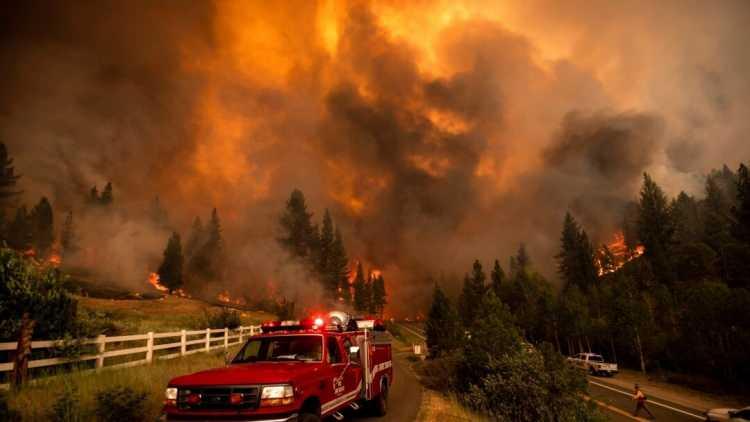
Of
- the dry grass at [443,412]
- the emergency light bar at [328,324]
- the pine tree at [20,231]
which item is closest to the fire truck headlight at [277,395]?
the emergency light bar at [328,324]

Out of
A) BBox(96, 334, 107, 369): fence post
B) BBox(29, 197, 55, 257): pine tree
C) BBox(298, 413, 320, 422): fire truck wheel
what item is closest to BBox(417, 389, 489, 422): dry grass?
BBox(298, 413, 320, 422): fire truck wheel

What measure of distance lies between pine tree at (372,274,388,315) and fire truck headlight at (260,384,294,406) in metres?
122

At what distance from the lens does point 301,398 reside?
20.1ft

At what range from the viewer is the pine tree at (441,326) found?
3719 cm

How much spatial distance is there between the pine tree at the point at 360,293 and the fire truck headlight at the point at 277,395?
112209mm

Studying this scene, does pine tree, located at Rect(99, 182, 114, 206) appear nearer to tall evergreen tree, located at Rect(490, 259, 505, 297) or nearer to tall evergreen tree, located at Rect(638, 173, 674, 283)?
tall evergreen tree, located at Rect(490, 259, 505, 297)

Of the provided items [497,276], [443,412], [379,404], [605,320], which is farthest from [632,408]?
[497,276]

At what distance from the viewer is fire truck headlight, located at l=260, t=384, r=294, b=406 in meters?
5.71

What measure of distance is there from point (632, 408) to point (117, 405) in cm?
2729

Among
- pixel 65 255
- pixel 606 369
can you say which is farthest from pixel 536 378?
pixel 65 255

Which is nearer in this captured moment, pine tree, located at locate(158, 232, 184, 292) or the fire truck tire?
the fire truck tire

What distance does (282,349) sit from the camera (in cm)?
816

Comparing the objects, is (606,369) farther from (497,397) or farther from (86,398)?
(86,398)

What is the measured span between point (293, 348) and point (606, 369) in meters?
42.2
